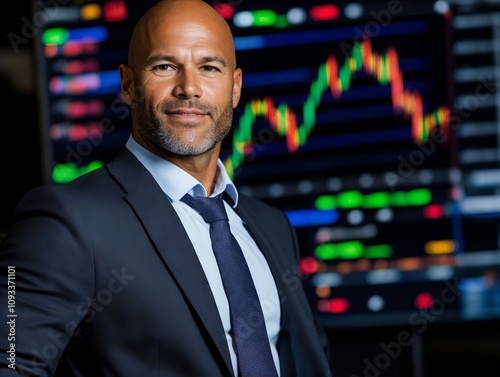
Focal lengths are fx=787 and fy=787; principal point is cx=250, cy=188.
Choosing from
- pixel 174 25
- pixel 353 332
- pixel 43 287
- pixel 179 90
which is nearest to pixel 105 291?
pixel 43 287

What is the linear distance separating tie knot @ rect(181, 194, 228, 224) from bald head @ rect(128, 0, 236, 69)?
26 cm

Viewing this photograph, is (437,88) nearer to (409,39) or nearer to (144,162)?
(409,39)

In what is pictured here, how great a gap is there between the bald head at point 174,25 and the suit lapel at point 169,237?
0.21 meters

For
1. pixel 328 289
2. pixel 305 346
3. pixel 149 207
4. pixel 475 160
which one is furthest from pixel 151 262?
pixel 475 160

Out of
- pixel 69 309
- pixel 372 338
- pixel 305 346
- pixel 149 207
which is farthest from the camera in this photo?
pixel 372 338

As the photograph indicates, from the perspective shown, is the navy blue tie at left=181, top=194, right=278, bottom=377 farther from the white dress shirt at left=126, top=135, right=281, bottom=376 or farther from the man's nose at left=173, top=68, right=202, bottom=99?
the man's nose at left=173, top=68, right=202, bottom=99

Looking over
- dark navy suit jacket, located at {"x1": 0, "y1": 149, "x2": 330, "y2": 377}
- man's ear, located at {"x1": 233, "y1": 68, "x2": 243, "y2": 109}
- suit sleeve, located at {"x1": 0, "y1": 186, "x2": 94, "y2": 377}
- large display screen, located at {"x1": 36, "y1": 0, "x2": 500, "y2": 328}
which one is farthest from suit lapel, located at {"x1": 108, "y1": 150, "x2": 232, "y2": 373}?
large display screen, located at {"x1": 36, "y1": 0, "x2": 500, "y2": 328}

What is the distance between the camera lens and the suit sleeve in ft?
3.91

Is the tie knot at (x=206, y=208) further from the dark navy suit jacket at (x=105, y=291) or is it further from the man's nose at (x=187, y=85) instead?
the man's nose at (x=187, y=85)

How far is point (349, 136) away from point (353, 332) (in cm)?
58

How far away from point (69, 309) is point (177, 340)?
0.18 meters

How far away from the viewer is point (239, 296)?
1.38m

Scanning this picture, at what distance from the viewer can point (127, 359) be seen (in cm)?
124

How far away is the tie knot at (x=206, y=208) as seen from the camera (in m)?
1.45
